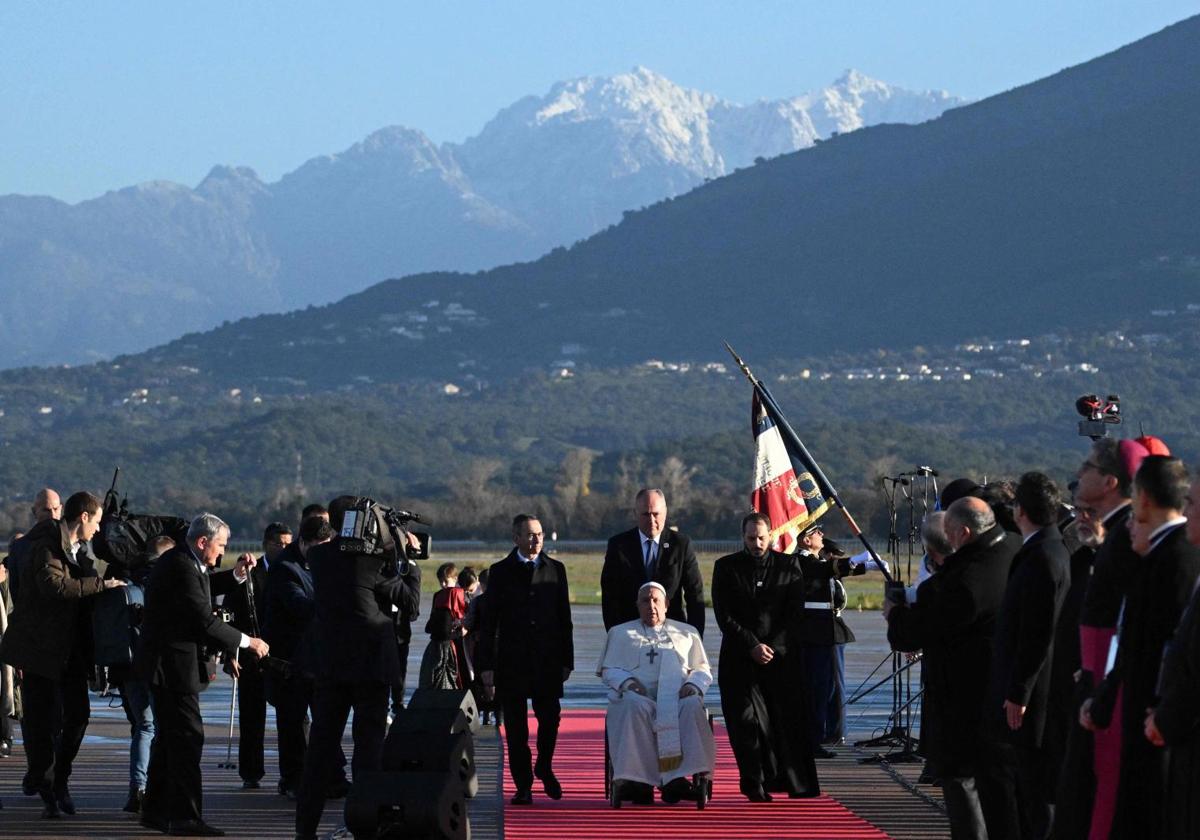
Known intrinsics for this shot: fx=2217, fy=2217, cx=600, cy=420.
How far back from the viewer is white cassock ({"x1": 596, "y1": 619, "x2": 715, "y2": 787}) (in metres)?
12.7

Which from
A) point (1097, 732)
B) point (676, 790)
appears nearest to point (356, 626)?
point (676, 790)

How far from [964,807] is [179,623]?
167 inches

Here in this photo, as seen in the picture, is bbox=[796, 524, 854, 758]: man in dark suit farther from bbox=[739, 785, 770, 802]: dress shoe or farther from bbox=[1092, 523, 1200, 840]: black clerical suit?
bbox=[1092, 523, 1200, 840]: black clerical suit

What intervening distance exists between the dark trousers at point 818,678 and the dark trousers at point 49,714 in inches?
221

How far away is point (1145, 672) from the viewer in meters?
7.84

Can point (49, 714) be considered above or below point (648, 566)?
below

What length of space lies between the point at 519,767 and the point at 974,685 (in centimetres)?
388

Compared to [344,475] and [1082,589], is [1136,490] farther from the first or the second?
→ [344,475]

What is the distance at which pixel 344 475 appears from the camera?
484 ft

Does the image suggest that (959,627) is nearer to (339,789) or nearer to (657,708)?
(657,708)

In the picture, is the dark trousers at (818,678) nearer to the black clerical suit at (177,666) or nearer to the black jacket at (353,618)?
the black jacket at (353,618)

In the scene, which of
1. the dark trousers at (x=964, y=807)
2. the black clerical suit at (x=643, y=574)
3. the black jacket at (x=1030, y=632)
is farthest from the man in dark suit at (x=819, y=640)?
the black jacket at (x=1030, y=632)

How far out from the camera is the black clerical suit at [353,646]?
11.1m

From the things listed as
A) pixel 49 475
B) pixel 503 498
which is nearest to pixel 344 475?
pixel 49 475
